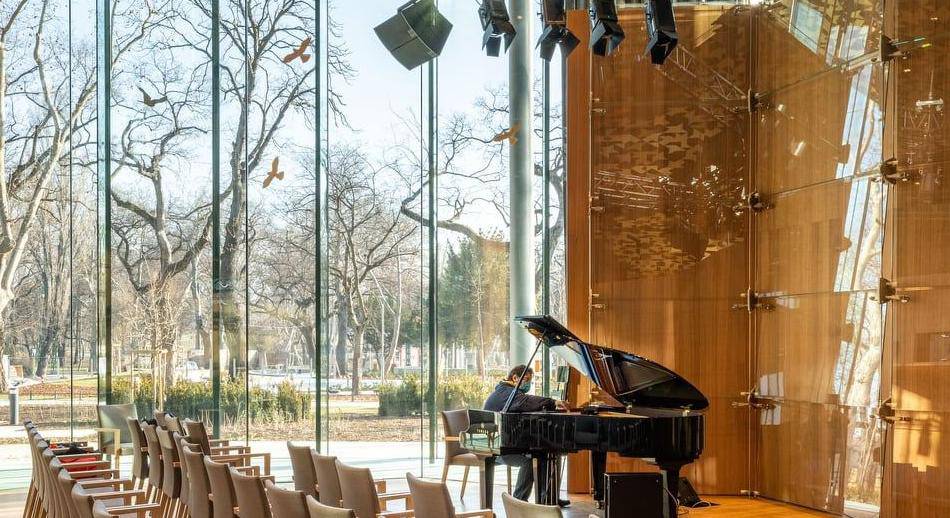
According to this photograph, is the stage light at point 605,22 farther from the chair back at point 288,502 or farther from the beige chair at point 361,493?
the chair back at point 288,502

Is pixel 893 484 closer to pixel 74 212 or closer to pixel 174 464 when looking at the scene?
pixel 174 464

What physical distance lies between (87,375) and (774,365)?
6990 mm

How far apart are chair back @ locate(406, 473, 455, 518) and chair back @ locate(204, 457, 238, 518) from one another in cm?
102

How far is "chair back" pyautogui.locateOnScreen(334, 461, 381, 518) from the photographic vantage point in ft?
16.2

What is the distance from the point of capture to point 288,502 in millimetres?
4301

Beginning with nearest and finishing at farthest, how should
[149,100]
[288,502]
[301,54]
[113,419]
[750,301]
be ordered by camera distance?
[288,502] → [750,301] → [113,419] → [149,100] → [301,54]

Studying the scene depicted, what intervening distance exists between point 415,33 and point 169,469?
5.64m

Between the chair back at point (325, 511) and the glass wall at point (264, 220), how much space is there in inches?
244

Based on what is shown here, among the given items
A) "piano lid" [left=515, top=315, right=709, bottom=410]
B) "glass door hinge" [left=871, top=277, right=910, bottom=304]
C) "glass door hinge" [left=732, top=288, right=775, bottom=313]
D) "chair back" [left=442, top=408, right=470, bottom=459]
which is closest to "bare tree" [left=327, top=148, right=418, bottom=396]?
"chair back" [left=442, top=408, right=470, bottom=459]

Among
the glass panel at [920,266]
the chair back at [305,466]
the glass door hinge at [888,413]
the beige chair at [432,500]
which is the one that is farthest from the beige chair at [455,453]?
the glass panel at [920,266]

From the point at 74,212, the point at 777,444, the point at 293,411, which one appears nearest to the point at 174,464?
the point at 293,411

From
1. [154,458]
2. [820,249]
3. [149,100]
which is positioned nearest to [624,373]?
[820,249]

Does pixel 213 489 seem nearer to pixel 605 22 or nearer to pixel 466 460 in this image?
pixel 466 460

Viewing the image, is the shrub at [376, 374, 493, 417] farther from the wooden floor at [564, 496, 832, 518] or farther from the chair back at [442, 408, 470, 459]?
the wooden floor at [564, 496, 832, 518]
